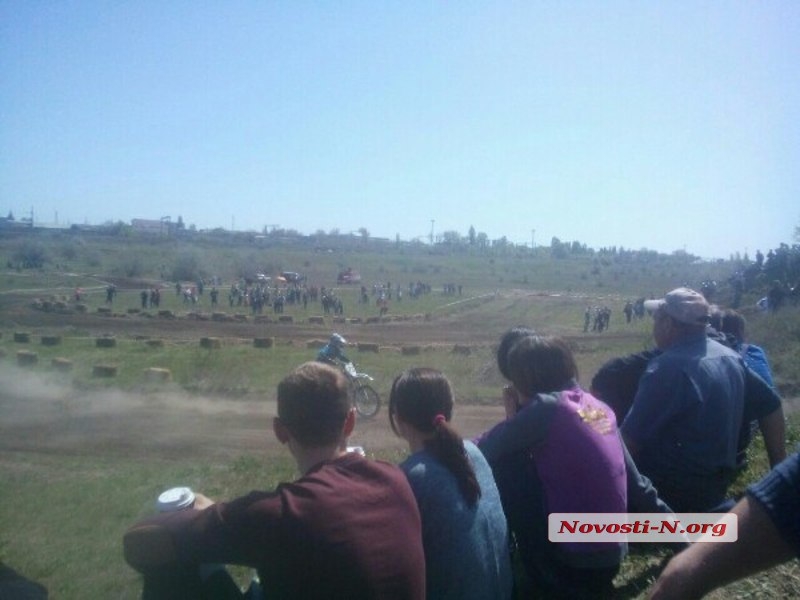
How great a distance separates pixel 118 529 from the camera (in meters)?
6.36

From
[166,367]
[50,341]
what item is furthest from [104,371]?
[50,341]

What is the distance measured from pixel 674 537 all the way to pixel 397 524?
2.04m

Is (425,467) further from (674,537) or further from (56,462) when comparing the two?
(56,462)

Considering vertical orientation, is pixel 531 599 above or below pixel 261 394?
above

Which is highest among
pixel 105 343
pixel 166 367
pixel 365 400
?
pixel 365 400

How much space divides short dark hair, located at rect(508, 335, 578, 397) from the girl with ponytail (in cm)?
62

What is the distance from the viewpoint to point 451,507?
2645mm

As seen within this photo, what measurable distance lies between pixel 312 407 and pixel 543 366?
136cm

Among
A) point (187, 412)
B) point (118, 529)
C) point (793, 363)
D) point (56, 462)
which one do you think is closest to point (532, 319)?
point (793, 363)

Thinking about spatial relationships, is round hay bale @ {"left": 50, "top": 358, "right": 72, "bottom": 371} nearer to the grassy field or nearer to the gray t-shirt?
the grassy field

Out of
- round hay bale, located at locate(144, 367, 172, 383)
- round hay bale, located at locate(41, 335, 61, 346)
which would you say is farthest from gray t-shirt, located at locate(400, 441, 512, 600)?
round hay bale, located at locate(41, 335, 61, 346)

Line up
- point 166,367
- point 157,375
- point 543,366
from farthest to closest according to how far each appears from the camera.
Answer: point 166,367
point 157,375
point 543,366

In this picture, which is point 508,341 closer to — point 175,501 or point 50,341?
point 175,501

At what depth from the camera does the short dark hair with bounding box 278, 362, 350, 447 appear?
2.49 meters
